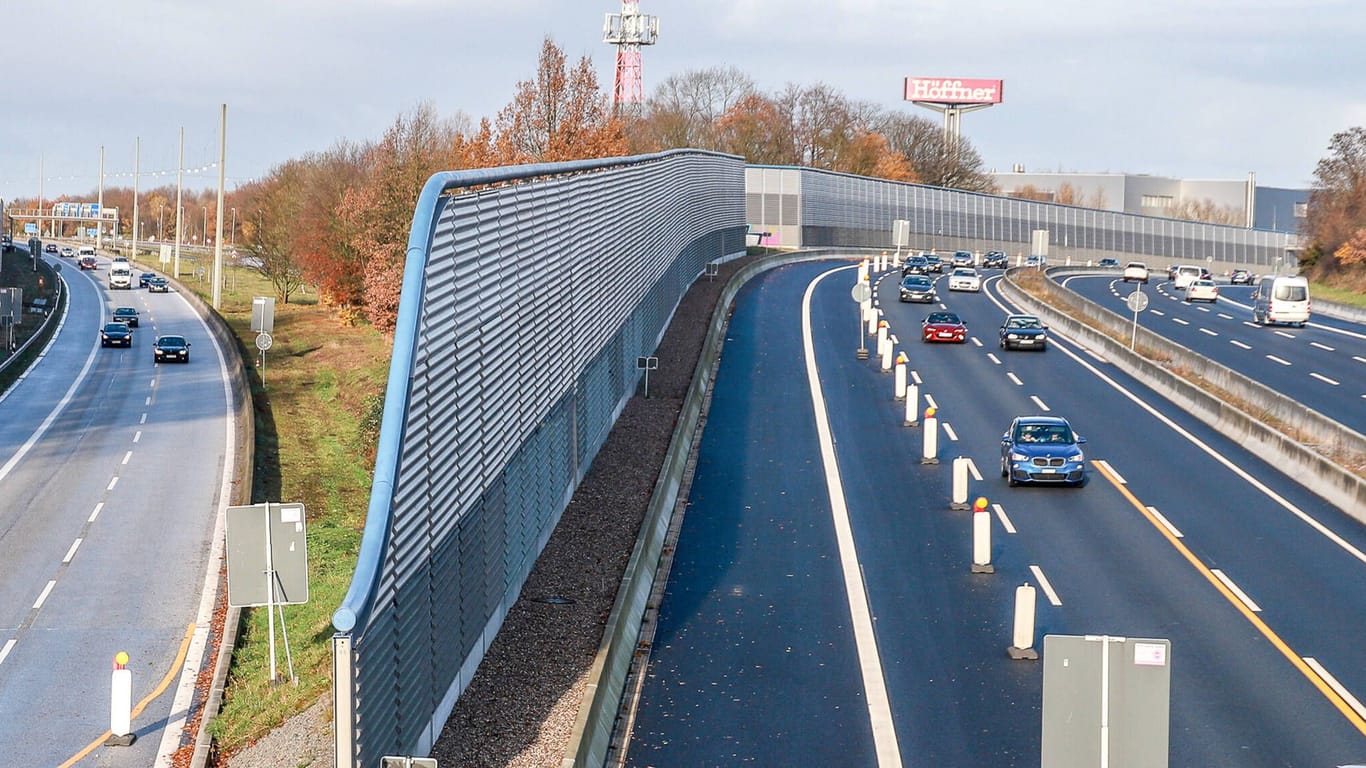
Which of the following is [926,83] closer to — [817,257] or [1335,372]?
[817,257]

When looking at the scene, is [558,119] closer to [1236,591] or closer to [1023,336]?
[1023,336]

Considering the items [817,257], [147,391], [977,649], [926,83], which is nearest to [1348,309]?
[817,257]

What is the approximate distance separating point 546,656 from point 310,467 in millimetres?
30174

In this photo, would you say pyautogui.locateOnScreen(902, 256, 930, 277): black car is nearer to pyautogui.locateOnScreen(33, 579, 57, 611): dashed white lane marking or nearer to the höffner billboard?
pyautogui.locateOnScreen(33, 579, 57, 611): dashed white lane marking

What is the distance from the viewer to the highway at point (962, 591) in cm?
1709

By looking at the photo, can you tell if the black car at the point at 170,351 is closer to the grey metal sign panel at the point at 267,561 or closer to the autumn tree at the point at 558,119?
the autumn tree at the point at 558,119

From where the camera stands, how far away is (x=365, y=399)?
6050 cm

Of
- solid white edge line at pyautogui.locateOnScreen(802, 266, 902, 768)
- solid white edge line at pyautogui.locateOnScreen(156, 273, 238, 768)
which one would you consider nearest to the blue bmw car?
solid white edge line at pyautogui.locateOnScreen(802, 266, 902, 768)

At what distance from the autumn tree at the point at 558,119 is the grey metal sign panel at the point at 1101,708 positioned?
2488 inches

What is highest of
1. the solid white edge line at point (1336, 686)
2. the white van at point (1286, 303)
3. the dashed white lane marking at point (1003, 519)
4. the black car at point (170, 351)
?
the white van at point (1286, 303)

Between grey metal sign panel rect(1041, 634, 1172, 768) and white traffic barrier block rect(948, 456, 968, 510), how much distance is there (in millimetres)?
17875

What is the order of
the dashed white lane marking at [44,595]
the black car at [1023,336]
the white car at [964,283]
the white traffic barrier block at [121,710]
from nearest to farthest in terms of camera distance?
1. the white traffic barrier block at [121,710]
2. the dashed white lane marking at [44,595]
3. the black car at [1023,336]
4. the white car at [964,283]

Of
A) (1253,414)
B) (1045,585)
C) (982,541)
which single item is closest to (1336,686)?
(1045,585)

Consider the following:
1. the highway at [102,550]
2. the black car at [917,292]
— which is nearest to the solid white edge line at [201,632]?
the highway at [102,550]
